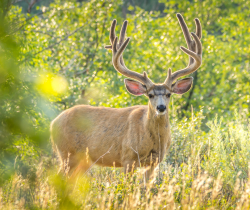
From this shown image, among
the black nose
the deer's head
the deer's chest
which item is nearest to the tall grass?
the deer's chest

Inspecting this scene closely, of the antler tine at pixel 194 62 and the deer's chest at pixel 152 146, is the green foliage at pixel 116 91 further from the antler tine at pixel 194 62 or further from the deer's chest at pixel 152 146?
the antler tine at pixel 194 62

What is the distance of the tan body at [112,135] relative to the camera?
5410 mm

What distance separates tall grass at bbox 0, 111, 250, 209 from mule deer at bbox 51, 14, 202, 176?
1.22 ft

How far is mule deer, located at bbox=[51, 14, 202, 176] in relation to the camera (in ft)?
17.7

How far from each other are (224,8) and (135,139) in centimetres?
1122

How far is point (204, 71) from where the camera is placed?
516 inches

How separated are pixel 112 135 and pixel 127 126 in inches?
13.7

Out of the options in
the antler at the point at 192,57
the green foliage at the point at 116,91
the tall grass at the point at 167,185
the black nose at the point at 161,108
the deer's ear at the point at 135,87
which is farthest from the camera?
the deer's ear at the point at 135,87

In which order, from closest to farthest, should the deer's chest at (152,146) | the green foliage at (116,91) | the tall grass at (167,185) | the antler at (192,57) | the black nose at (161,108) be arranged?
1. the green foliage at (116,91)
2. the tall grass at (167,185)
3. the black nose at (161,108)
4. the deer's chest at (152,146)
5. the antler at (192,57)

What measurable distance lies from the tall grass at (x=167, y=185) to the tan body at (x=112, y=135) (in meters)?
0.34

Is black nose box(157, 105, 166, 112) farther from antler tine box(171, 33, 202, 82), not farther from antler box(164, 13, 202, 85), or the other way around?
antler tine box(171, 33, 202, 82)

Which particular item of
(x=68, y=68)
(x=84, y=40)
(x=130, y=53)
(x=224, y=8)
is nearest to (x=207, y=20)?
(x=224, y=8)

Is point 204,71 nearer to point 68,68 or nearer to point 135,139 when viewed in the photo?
point 68,68

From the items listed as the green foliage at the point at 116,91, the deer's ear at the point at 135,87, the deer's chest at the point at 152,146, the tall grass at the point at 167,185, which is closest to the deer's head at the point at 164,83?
the deer's ear at the point at 135,87
